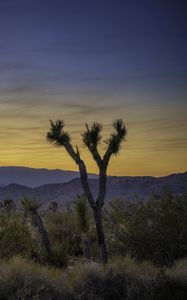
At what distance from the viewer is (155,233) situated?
16234mm

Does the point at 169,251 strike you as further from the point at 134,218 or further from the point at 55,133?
the point at 55,133

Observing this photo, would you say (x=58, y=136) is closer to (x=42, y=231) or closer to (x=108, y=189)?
(x=42, y=231)

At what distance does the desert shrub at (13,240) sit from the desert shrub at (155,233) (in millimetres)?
3191

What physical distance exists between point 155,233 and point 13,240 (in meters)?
5.02

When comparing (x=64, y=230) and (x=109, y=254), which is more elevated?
(x=64, y=230)

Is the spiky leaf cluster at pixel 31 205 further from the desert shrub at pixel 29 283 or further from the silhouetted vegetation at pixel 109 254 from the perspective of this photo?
the desert shrub at pixel 29 283

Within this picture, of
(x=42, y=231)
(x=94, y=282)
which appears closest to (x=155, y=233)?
(x=42, y=231)

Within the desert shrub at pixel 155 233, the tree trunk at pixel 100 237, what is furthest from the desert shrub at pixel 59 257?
the desert shrub at pixel 155 233

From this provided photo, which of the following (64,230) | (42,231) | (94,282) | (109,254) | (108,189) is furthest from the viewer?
(108,189)

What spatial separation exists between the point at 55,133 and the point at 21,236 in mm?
4176

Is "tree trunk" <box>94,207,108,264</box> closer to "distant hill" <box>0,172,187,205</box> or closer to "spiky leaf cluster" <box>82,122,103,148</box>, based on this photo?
"spiky leaf cluster" <box>82,122,103,148</box>

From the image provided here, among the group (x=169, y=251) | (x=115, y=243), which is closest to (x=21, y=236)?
(x=115, y=243)

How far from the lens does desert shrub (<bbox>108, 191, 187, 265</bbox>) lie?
16031 mm

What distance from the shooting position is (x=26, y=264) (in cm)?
1235
